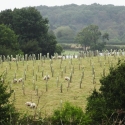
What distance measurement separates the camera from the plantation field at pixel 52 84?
19647 mm

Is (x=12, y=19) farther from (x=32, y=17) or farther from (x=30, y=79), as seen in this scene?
(x=30, y=79)

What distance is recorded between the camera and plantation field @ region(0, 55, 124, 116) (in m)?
19.6

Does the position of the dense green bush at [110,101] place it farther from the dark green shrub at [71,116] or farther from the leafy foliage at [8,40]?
the leafy foliage at [8,40]

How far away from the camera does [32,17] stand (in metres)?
52.2

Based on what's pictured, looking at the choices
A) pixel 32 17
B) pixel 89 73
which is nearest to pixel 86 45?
pixel 32 17

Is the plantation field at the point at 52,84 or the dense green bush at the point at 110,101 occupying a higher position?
the dense green bush at the point at 110,101

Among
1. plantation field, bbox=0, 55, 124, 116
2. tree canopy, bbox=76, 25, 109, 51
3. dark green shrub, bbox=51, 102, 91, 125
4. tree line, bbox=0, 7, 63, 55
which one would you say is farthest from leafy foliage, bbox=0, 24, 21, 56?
dark green shrub, bbox=51, 102, 91, 125

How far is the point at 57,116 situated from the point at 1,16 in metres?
42.1

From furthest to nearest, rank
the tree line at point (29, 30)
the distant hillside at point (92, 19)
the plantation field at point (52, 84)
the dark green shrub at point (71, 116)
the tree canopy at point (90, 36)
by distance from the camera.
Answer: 1. the distant hillside at point (92, 19)
2. the tree canopy at point (90, 36)
3. the tree line at point (29, 30)
4. the plantation field at point (52, 84)
5. the dark green shrub at point (71, 116)

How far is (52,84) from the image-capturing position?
78.3 feet

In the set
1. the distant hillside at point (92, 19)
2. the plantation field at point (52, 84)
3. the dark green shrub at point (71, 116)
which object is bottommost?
the plantation field at point (52, 84)

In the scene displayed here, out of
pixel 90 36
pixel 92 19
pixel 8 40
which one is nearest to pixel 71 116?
pixel 8 40

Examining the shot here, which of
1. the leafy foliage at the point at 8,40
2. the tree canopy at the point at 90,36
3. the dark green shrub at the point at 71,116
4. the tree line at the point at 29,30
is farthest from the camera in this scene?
the tree canopy at the point at 90,36

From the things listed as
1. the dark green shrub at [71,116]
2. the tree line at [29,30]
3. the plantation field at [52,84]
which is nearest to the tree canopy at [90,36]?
the tree line at [29,30]
